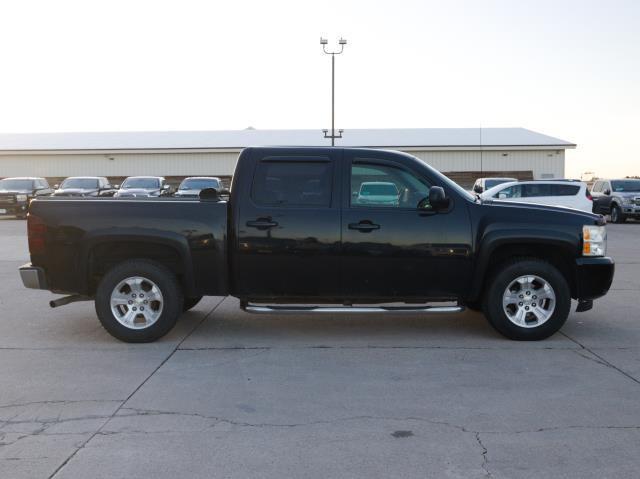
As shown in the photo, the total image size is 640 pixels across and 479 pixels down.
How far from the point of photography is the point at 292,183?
23.7ft

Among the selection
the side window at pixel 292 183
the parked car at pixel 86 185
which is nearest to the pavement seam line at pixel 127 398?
the side window at pixel 292 183

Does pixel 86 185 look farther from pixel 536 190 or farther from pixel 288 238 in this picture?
pixel 288 238

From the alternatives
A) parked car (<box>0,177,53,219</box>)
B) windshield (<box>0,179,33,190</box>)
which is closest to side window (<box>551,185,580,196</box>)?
parked car (<box>0,177,53,219</box>)

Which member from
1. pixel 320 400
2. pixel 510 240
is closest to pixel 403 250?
pixel 510 240

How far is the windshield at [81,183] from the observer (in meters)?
30.9

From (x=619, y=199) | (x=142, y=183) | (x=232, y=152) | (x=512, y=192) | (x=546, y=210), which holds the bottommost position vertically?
(x=546, y=210)

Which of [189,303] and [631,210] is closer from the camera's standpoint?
[189,303]

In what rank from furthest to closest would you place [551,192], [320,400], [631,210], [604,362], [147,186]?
[147,186], [631,210], [551,192], [604,362], [320,400]

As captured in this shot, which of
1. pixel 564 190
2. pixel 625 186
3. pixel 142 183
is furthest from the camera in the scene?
pixel 142 183

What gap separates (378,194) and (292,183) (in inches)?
34.9

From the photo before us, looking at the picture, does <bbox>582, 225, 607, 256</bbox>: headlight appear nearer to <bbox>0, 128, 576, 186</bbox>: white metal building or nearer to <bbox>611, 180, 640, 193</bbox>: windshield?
<bbox>611, 180, 640, 193</bbox>: windshield

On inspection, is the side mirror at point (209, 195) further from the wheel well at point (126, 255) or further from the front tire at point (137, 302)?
the front tire at point (137, 302)

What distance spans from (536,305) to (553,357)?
2.52ft

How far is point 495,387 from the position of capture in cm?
555
